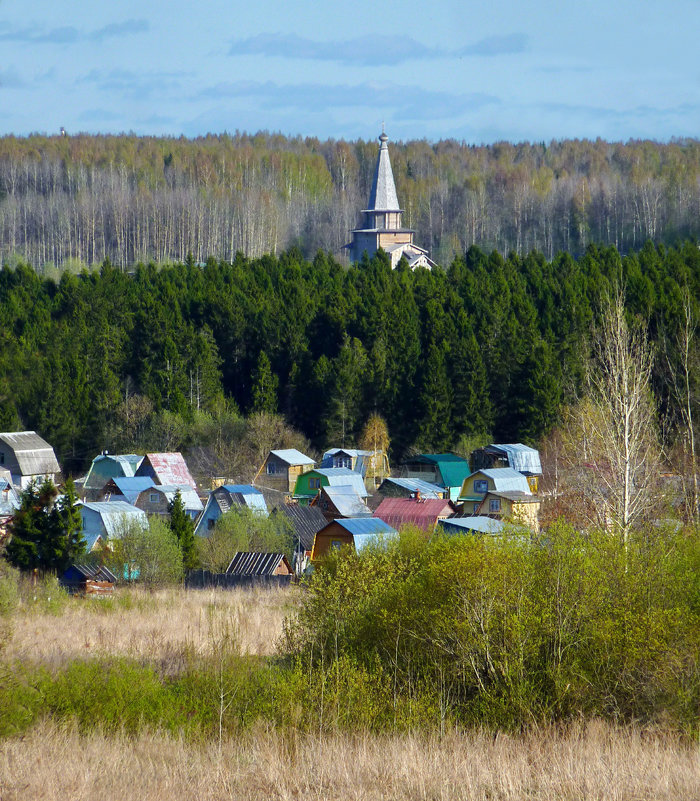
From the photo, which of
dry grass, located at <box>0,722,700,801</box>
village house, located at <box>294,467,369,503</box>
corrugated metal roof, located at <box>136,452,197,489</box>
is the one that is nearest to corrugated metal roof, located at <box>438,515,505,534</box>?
village house, located at <box>294,467,369,503</box>

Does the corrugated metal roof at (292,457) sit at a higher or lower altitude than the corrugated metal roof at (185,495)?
higher

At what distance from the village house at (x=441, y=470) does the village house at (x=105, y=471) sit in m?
9.18

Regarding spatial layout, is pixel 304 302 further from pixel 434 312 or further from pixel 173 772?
pixel 173 772

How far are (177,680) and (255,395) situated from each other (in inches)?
1252

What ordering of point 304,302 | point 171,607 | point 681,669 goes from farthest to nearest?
point 304,302, point 171,607, point 681,669

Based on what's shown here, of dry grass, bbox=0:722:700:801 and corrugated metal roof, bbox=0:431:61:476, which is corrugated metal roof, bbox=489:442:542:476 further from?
dry grass, bbox=0:722:700:801

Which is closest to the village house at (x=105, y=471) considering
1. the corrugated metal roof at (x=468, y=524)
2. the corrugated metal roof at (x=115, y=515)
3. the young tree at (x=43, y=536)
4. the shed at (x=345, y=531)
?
the corrugated metal roof at (x=115, y=515)

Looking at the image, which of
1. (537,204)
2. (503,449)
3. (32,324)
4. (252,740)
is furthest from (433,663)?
(537,204)

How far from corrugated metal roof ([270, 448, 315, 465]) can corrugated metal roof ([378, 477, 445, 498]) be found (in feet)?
11.3

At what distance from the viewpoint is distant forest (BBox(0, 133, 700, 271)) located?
8131 centimetres

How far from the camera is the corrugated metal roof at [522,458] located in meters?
37.1

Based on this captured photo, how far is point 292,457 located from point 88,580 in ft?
45.0

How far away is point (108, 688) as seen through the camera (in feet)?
36.4

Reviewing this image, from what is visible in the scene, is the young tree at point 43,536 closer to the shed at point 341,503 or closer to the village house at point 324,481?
the shed at point 341,503
